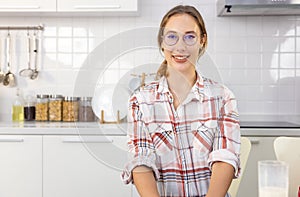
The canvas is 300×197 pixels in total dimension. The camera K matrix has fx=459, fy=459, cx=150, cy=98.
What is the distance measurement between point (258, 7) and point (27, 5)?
4.35 feet

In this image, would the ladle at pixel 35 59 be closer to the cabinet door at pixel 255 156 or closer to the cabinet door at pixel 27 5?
the cabinet door at pixel 27 5

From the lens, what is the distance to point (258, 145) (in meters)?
2.37

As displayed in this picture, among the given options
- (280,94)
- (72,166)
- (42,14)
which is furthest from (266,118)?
(42,14)

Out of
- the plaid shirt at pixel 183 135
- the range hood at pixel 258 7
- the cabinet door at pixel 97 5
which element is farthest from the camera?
the cabinet door at pixel 97 5

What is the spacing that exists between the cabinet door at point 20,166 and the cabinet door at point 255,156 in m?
1.07

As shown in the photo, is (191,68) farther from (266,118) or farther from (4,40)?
(4,40)

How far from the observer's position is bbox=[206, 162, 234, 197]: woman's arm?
1.22m

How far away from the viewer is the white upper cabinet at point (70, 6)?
8.68ft

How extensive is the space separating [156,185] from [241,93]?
181 cm

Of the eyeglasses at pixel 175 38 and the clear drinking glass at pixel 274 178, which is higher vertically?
the eyeglasses at pixel 175 38

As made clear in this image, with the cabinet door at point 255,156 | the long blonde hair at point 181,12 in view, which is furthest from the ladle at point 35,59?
the long blonde hair at point 181,12

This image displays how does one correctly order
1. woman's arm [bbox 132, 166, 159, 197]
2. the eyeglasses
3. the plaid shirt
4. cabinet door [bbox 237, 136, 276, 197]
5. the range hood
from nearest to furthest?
the eyeglasses
the plaid shirt
woman's arm [bbox 132, 166, 159, 197]
cabinet door [bbox 237, 136, 276, 197]
the range hood

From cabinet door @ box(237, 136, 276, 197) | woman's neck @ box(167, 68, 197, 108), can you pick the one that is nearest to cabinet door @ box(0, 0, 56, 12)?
cabinet door @ box(237, 136, 276, 197)

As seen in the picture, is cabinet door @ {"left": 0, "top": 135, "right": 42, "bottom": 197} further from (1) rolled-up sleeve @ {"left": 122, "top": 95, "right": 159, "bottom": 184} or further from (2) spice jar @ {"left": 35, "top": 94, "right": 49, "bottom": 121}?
(1) rolled-up sleeve @ {"left": 122, "top": 95, "right": 159, "bottom": 184}
